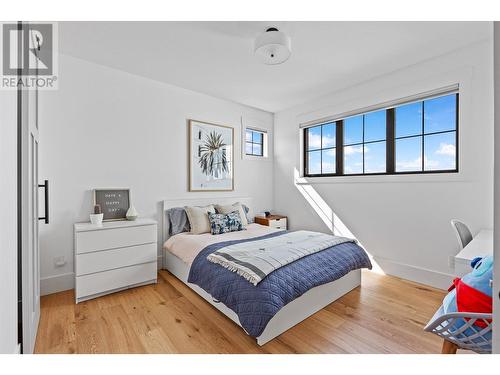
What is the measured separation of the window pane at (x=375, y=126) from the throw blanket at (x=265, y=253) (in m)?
1.56

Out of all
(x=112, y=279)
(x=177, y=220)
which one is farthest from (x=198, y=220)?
(x=112, y=279)

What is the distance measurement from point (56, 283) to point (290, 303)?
2.49 meters

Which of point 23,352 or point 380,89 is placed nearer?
point 23,352

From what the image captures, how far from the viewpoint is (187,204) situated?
11.6ft

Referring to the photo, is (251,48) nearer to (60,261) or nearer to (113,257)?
(113,257)

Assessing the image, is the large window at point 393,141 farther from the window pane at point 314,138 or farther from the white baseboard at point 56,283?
the white baseboard at point 56,283

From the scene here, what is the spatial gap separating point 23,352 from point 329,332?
6.60 feet

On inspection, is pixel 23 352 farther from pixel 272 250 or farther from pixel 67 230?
pixel 272 250

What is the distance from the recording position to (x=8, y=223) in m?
1.11

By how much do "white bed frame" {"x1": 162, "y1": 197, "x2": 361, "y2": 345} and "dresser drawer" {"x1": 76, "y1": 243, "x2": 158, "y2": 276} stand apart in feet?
1.19

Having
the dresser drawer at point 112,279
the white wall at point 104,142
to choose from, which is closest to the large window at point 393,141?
the white wall at point 104,142

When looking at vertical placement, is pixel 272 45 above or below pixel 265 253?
above

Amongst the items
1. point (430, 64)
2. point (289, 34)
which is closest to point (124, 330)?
point (289, 34)

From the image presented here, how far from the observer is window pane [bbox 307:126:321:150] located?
13.4 ft
